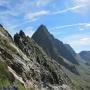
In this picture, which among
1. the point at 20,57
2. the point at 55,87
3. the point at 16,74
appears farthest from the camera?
the point at 55,87

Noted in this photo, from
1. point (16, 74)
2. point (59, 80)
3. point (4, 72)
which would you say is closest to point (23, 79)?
point (16, 74)

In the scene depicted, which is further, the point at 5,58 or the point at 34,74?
the point at 34,74

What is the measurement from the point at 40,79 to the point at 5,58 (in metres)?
27.9

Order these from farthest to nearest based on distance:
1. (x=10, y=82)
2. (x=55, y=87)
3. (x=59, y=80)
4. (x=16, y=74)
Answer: (x=59, y=80)
(x=55, y=87)
(x=16, y=74)
(x=10, y=82)

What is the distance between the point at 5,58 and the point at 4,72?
16.5 meters

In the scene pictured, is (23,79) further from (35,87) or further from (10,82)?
(10,82)

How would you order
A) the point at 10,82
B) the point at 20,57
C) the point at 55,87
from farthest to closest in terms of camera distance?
the point at 55,87 < the point at 20,57 < the point at 10,82

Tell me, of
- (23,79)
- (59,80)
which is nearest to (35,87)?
(23,79)

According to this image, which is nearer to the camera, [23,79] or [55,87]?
[23,79]

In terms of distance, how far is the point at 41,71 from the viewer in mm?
180250

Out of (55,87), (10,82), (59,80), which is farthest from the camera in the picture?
(59,80)

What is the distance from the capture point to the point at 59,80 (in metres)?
193

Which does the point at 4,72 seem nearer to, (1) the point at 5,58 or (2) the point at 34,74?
(1) the point at 5,58

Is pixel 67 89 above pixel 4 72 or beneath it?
beneath
